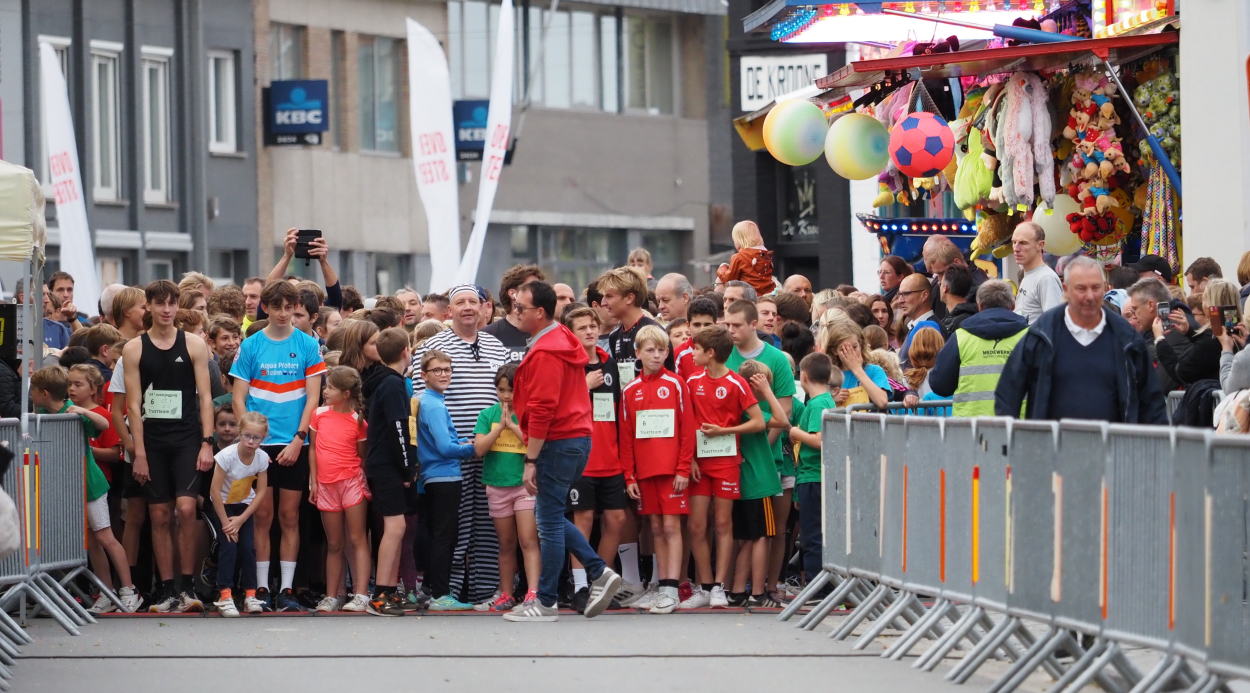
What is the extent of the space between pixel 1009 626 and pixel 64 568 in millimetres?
5825

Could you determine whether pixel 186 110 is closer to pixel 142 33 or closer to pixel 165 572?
pixel 142 33

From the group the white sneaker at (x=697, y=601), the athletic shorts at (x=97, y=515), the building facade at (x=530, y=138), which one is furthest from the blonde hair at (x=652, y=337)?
the building facade at (x=530, y=138)

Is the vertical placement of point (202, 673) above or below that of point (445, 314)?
below

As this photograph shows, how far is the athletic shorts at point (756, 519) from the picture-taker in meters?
12.6

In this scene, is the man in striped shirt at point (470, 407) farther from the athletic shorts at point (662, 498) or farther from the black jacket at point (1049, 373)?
the black jacket at point (1049, 373)

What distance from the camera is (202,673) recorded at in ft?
33.0

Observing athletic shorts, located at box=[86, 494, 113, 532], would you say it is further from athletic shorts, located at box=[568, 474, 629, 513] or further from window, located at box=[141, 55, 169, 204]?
window, located at box=[141, 55, 169, 204]

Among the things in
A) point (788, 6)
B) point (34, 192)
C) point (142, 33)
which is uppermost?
point (142, 33)

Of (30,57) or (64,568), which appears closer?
(64,568)

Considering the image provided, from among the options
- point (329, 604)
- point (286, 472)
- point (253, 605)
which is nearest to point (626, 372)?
point (286, 472)

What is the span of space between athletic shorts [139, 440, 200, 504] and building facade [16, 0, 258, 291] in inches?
877

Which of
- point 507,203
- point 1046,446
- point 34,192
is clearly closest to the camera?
point 1046,446

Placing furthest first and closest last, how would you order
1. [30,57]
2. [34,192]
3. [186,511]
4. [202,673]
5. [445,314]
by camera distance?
[30,57] → [445,314] → [186,511] → [34,192] → [202,673]

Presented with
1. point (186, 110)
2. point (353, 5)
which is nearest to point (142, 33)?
point (186, 110)
